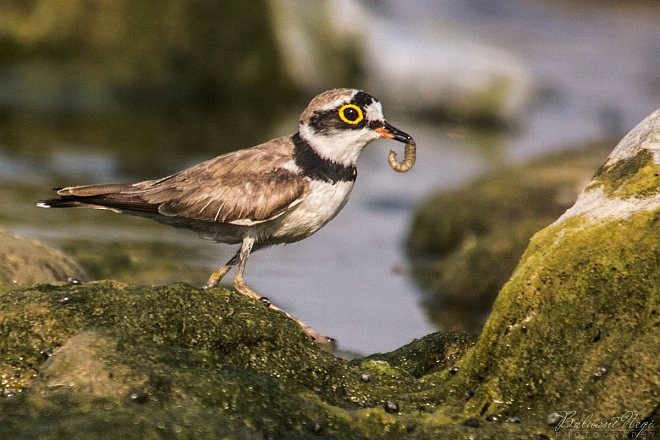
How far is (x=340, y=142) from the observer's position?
861 centimetres

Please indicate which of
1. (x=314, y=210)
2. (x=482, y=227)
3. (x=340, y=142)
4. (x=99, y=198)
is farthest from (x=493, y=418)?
(x=482, y=227)

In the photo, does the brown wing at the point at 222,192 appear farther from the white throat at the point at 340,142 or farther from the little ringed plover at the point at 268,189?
the white throat at the point at 340,142

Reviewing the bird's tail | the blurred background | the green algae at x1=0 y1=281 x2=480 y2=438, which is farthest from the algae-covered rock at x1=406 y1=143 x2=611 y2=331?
the green algae at x1=0 y1=281 x2=480 y2=438

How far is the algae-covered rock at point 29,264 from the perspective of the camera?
817 cm

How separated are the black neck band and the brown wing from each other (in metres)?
0.09

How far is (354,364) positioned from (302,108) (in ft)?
43.1

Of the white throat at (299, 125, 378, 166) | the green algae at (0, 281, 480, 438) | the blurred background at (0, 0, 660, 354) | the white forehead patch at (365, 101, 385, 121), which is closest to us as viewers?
the green algae at (0, 281, 480, 438)

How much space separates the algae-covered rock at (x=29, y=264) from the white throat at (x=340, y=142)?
1.91 m

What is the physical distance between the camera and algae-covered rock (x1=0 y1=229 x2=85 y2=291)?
8.17 meters

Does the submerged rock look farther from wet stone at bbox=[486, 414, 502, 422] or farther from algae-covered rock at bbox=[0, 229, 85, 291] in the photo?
algae-covered rock at bbox=[0, 229, 85, 291]

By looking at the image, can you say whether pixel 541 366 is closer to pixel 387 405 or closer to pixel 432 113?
pixel 387 405

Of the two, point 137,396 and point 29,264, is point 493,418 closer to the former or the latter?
point 137,396

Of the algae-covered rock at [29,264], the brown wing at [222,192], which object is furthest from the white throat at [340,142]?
the algae-covered rock at [29,264]

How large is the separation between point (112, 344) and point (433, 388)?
5.63 ft
